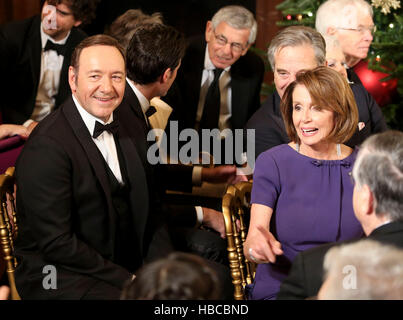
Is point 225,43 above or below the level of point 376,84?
above

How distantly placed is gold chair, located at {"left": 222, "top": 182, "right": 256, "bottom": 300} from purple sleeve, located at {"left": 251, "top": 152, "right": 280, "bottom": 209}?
150 millimetres

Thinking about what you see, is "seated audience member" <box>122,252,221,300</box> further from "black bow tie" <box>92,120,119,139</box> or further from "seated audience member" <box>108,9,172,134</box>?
"seated audience member" <box>108,9,172,134</box>

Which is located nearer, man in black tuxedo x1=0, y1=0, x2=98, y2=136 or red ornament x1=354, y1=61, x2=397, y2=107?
man in black tuxedo x1=0, y1=0, x2=98, y2=136

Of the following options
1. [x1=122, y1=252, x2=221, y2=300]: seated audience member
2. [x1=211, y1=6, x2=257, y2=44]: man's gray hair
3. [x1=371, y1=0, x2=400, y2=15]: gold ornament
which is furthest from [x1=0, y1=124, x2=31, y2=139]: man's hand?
[x1=371, y1=0, x2=400, y2=15]: gold ornament

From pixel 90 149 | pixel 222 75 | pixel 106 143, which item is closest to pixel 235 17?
pixel 222 75

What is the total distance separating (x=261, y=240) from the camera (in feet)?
7.14

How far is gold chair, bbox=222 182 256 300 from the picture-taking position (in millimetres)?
A: 2516

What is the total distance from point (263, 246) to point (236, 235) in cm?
43

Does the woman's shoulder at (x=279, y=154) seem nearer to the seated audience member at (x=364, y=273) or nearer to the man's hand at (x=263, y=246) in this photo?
the man's hand at (x=263, y=246)

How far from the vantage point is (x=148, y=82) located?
3113 millimetres

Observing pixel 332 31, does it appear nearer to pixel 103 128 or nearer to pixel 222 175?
pixel 222 175

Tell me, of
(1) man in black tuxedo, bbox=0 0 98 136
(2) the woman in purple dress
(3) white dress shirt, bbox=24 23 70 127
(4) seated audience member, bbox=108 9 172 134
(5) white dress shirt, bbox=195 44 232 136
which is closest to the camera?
(2) the woman in purple dress

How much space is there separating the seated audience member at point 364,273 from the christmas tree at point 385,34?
A: 3222mm

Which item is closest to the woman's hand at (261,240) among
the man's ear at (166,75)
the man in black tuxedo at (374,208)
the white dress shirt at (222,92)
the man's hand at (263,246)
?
the man's hand at (263,246)
